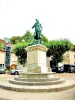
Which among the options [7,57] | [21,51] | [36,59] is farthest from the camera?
[7,57]

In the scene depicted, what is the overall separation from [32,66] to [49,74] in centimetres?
198

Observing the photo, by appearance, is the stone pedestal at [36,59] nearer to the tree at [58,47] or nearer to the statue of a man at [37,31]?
the statue of a man at [37,31]

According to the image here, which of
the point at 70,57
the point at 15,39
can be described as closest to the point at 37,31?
the point at 70,57

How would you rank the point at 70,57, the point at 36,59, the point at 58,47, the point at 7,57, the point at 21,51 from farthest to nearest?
the point at 70,57 → the point at 7,57 → the point at 21,51 → the point at 58,47 → the point at 36,59

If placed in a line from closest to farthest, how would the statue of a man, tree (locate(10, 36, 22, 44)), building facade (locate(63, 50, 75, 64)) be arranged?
the statue of a man < building facade (locate(63, 50, 75, 64)) < tree (locate(10, 36, 22, 44))

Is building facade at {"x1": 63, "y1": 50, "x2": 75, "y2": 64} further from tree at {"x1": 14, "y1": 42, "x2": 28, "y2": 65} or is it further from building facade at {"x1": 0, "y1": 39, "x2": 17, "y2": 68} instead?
tree at {"x1": 14, "y1": 42, "x2": 28, "y2": 65}

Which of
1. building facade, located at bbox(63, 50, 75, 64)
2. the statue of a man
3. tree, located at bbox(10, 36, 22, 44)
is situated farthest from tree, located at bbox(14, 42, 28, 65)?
tree, located at bbox(10, 36, 22, 44)

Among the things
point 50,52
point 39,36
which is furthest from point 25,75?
point 50,52

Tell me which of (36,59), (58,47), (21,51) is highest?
(58,47)

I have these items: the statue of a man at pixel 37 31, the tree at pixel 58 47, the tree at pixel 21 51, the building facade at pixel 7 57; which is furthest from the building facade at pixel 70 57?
the statue of a man at pixel 37 31

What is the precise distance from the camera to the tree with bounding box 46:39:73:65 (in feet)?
100

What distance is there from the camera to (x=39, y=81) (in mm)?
10344

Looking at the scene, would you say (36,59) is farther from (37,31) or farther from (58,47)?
(58,47)

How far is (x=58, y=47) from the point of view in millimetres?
30781
